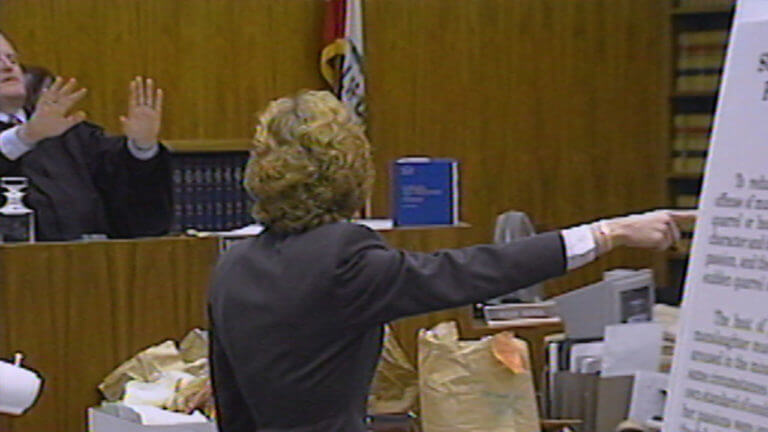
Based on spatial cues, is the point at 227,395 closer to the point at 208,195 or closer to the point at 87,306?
the point at 87,306

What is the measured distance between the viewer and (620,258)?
251 inches

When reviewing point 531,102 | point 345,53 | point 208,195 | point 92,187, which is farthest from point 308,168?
point 531,102

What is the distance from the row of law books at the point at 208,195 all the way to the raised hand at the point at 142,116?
1.19 m

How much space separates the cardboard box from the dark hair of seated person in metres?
1.05

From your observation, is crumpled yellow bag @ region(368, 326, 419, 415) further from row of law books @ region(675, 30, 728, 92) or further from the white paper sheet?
row of law books @ region(675, 30, 728, 92)

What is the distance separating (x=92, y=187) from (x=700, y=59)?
3.69 m

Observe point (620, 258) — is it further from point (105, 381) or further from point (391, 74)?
point (105, 381)

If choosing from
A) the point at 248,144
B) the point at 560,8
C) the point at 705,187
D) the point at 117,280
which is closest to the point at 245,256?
the point at 705,187

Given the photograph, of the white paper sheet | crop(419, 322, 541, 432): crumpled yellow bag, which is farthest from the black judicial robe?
the white paper sheet

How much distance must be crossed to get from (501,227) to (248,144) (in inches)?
68.1

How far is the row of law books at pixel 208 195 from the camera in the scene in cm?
486

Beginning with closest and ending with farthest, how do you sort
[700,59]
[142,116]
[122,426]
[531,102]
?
[122,426] → [142,116] → [531,102] → [700,59]

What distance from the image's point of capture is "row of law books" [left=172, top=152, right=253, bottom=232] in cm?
486

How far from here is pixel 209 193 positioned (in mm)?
4957
